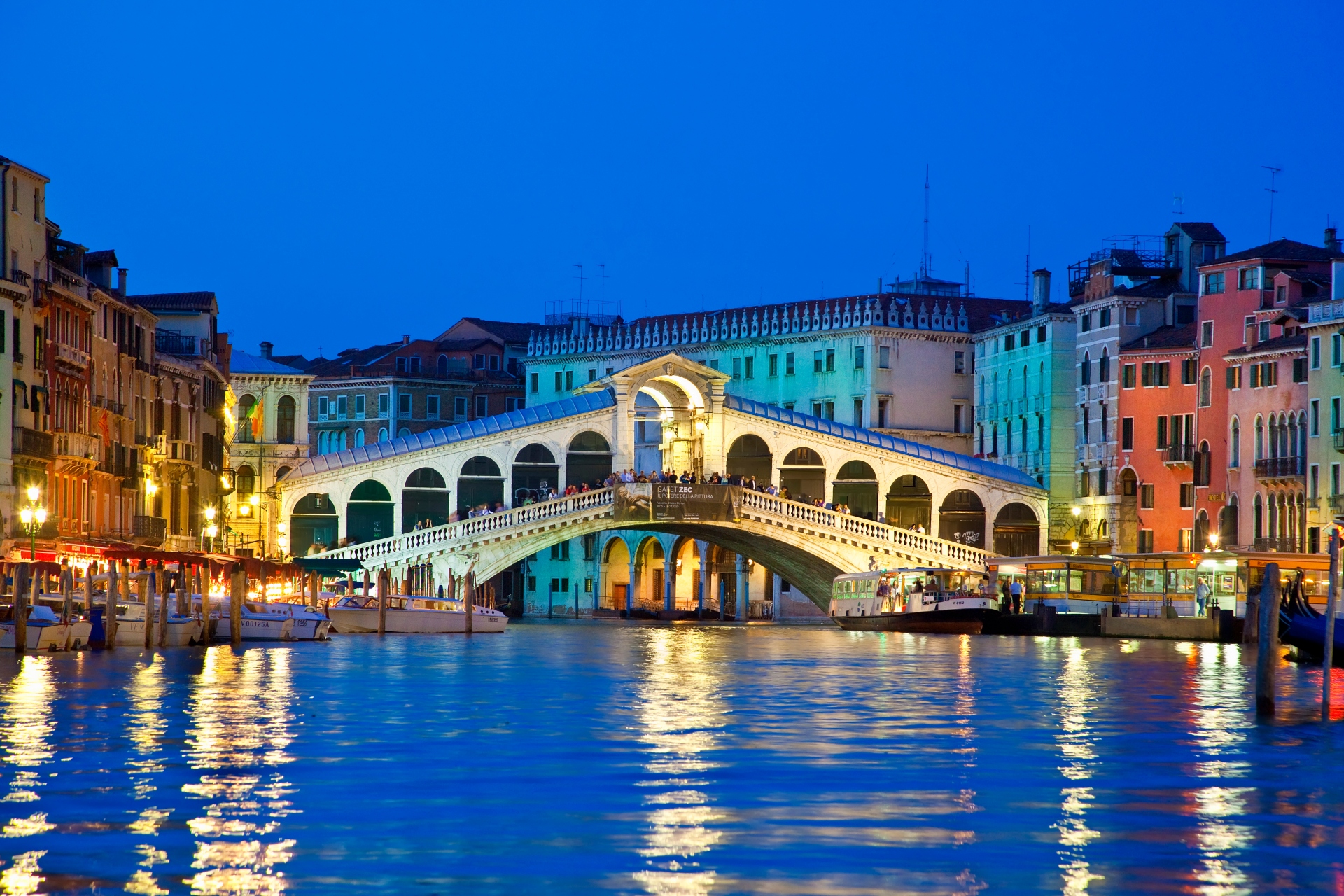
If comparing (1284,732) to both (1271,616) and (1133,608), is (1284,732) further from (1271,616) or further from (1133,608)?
(1133,608)

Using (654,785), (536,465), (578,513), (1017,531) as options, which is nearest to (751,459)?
(536,465)

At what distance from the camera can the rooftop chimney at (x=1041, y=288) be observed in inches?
2800

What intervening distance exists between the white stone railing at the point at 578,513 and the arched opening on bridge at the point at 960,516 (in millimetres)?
6046

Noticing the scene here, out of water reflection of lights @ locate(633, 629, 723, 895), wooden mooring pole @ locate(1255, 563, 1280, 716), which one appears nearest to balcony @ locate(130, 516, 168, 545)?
water reflection of lights @ locate(633, 629, 723, 895)

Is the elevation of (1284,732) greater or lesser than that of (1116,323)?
lesser

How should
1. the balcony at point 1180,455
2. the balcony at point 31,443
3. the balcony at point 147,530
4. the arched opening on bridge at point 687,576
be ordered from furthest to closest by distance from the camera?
the arched opening on bridge at point 687,576, the balcony at point 1180,455, the balcony at point 147,530, the balcony at point 31,443

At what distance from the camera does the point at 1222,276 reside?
60.3 metres

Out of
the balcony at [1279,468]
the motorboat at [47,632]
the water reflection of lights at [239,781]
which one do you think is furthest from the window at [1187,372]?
the water reflection of lights at [239,781]

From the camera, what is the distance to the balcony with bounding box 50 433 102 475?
143 ft

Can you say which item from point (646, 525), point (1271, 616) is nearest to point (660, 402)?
point (646, 525)

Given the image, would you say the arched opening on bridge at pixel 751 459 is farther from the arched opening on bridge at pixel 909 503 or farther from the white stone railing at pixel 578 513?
the white stone railing at pixel 578 513

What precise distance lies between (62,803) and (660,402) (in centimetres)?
4907

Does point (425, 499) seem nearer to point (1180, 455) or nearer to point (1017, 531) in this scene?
point (1017, 531)

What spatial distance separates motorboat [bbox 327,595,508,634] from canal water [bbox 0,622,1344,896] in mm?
20653
